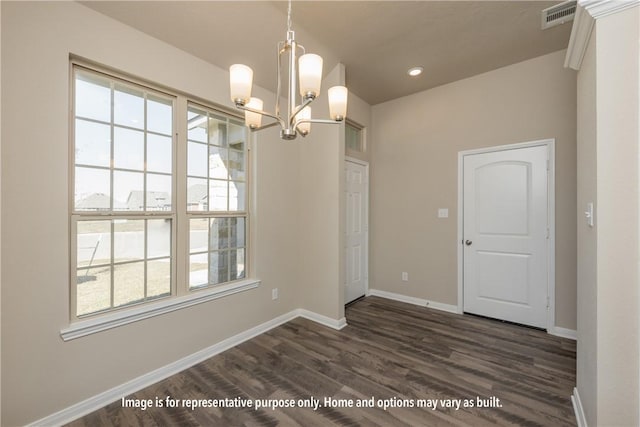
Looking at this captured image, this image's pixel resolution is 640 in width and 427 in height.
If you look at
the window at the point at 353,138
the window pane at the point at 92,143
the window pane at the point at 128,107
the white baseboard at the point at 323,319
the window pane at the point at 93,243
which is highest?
the window at the point at 353,138

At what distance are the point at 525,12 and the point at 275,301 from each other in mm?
3628

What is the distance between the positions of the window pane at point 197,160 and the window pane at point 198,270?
78 cm

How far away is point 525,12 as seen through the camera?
7.11 ft

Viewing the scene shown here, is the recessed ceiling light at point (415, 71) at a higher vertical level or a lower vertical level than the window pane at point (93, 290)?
higher

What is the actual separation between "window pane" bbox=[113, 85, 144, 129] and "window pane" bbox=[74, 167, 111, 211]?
0.42m

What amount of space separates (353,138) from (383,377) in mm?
3048

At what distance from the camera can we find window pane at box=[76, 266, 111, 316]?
5.77 ft

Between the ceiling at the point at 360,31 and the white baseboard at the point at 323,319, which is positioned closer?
the ceiling at the point at 360,31

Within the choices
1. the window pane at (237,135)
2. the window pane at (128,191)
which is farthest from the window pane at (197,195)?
the window pane at (237,135)

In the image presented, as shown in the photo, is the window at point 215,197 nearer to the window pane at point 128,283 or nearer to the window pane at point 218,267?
the window pane at point 218,267

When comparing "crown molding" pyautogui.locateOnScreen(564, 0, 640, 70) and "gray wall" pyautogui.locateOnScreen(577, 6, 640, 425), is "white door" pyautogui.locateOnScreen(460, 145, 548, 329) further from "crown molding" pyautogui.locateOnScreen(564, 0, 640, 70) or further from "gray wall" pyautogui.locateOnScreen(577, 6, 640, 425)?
"gray wall" pyautogui.locateOnScreen(577, 6, 640, 425)

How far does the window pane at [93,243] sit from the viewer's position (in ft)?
5.77

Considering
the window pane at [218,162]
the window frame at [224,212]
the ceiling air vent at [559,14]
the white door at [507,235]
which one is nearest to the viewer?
the ceiling air vent at [559,14]

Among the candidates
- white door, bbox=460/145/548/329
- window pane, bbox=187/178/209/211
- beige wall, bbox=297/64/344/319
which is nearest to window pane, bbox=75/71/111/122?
window pane, bbox=187/178/209/211
